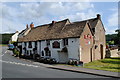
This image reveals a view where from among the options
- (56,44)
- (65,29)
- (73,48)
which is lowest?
(73,48)

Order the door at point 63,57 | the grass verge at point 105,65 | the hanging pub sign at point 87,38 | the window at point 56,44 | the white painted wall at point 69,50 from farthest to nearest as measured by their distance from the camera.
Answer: the window at point 56,44 → the door at point 63,57 → the hanging pub sign at point 87,38 → the white painted wall at point 69,50 → the grass verge at point 105,65

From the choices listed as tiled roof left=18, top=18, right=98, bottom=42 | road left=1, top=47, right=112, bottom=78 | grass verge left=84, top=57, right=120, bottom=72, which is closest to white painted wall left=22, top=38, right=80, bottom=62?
tiled roof left=18, top=18, right=98, bottom=42

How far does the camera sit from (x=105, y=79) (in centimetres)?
1305

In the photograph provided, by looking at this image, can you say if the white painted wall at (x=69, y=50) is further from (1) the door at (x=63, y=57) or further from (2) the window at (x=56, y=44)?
(2) the window at (x=56, y=44)

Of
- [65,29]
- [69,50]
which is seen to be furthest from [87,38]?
[65,29]

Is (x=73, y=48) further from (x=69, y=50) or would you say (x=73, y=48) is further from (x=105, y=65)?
(x=105, y=65)

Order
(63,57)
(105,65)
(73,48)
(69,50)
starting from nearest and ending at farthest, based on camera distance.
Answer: (105,65) → (73,48) → (69,50) → (63,57)

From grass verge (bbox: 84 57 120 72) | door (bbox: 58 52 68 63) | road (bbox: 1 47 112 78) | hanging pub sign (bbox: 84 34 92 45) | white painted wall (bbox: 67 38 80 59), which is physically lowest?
grass verge (bbox: 84 57 120 72)

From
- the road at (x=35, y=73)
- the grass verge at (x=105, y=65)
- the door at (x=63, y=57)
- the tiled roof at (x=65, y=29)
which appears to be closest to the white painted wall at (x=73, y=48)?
the tiled roof at (x=65, y=29)

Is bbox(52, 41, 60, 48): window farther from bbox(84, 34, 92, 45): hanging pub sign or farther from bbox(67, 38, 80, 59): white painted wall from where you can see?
bbox(84, 34, 92, 45): hanging pub sign

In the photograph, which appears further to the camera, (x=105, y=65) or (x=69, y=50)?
(x=69, y=50)

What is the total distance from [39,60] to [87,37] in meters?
10.7

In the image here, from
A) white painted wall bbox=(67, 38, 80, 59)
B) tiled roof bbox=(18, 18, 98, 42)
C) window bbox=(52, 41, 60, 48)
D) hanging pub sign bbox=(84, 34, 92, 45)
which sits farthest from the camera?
window bbox=(52, 41, 60, 48)

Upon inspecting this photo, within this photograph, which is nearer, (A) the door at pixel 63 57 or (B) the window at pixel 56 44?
(A) the door at pixel 63 57
